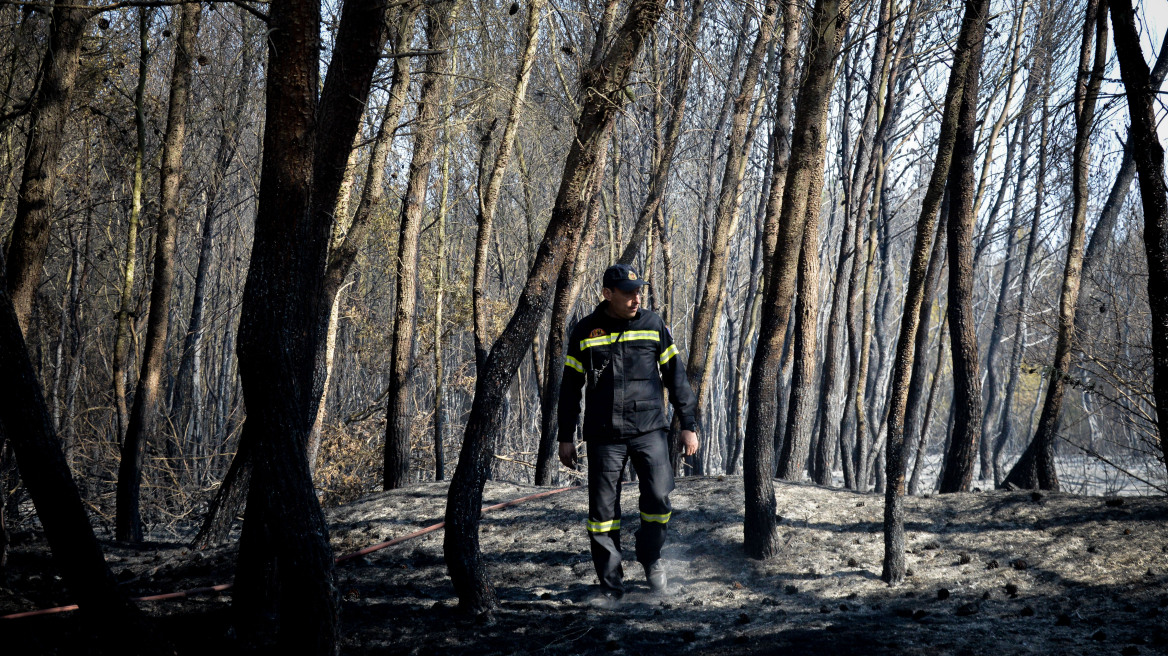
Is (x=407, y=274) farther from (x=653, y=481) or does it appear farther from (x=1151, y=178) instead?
(x=1151, y=178)

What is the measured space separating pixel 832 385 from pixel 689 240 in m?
17.2

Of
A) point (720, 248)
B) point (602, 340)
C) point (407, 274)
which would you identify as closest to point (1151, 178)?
point (602, 340)

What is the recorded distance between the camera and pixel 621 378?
5188mm

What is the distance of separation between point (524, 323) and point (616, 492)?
4.10 feet

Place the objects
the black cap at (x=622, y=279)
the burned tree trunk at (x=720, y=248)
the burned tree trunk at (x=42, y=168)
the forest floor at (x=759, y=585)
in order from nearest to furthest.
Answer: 1. the forest floor at (x=759, y=585)
2. the black cap at (x=622, y=279)
3. the burned tree trunk at (x=42, y=168)
4. the burned tree trunk at (x=720, y=248)

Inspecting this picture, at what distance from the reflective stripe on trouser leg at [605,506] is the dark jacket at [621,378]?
0.37 ft

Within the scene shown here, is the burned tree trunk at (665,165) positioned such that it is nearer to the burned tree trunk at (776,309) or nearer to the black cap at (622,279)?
the burned tree trunk at (776,309)

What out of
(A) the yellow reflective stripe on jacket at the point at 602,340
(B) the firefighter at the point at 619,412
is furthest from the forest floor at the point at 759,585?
(A) the yellow reflective stripe on jacket at the point at 602,340

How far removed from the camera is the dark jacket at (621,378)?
516 cm

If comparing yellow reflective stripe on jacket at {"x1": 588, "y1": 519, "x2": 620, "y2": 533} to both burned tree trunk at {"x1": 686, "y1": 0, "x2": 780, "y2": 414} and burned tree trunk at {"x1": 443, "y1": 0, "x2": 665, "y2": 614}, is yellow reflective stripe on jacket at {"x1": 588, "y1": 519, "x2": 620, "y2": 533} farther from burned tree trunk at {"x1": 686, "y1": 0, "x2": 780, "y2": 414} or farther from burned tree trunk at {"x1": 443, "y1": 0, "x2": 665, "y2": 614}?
burned tree trunk at {"x1": 686, "y1": 0, "x2": 780, "y2": 414}

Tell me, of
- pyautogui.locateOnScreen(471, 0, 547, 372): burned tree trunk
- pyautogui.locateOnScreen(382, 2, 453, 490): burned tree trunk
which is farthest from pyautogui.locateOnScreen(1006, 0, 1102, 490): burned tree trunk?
pyautogui.locateOnScreen(382, 2, 453, 490): burned tree trunk

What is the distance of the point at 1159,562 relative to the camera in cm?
516

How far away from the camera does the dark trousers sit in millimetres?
5145

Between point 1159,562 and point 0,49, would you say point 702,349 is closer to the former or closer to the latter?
point 1159,562
